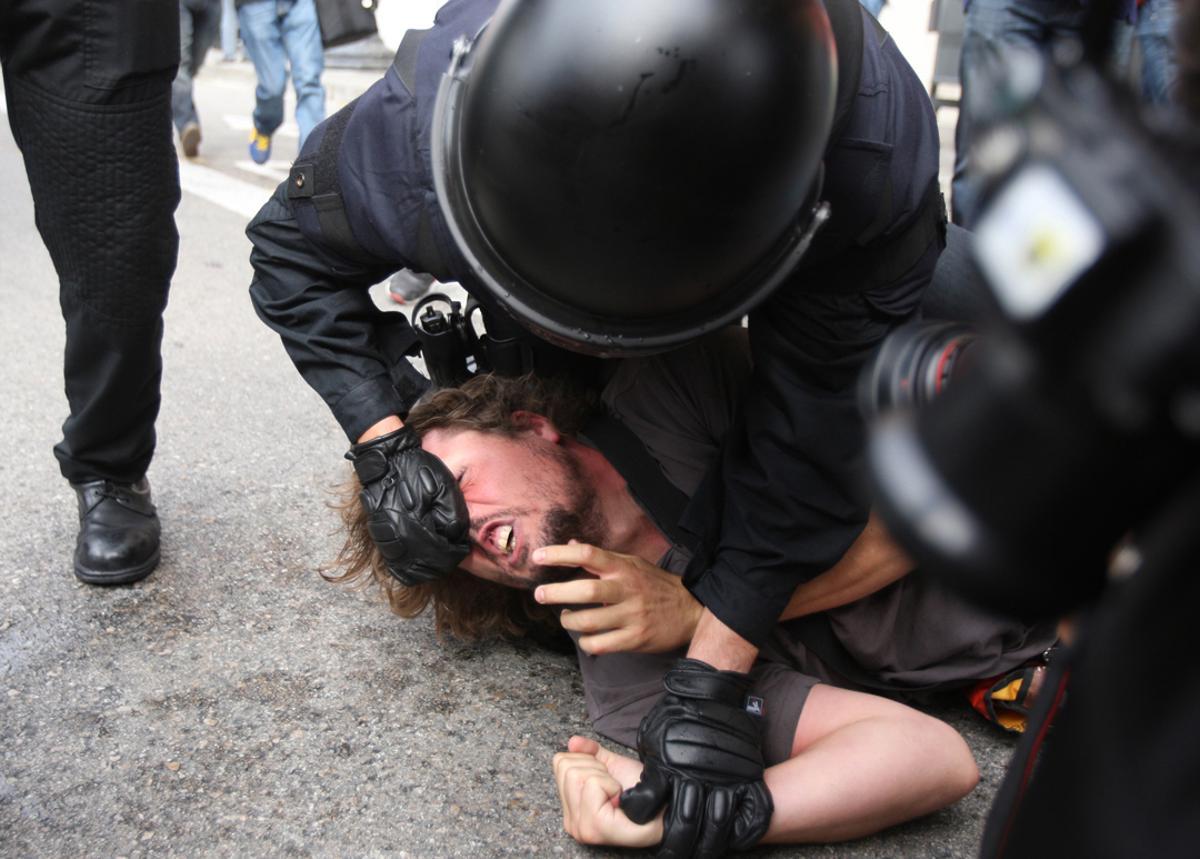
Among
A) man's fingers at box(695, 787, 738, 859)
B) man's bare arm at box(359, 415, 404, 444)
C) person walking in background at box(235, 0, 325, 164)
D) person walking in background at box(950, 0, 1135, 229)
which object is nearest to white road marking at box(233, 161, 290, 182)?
person walking in background at box(235, 0, 325, 164)

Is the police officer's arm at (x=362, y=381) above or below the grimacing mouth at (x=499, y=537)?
above

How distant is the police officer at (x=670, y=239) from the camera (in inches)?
51.4

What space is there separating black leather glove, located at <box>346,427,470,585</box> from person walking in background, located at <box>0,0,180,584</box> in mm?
601

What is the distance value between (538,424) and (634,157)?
874mm

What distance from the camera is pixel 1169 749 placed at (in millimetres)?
630

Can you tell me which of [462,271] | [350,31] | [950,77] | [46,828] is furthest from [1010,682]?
[950,77]

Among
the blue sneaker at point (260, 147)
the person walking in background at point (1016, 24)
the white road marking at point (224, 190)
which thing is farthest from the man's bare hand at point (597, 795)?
the blue sneaker at point (260, 147)

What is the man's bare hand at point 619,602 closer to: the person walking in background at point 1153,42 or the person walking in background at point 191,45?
the person walking in background at point 1153,42

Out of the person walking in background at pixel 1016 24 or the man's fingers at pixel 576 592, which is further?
the person walking in background at pixel 1016 24

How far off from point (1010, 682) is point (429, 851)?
0.94 m

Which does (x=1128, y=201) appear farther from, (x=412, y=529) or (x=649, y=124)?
(x=412, y=529)

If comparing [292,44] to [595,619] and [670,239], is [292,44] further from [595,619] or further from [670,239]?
[670,239]

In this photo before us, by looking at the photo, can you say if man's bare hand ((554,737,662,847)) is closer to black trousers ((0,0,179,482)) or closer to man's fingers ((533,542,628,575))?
man's fingers ((533,542,628,575))

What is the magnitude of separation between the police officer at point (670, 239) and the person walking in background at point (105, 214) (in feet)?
0.94
